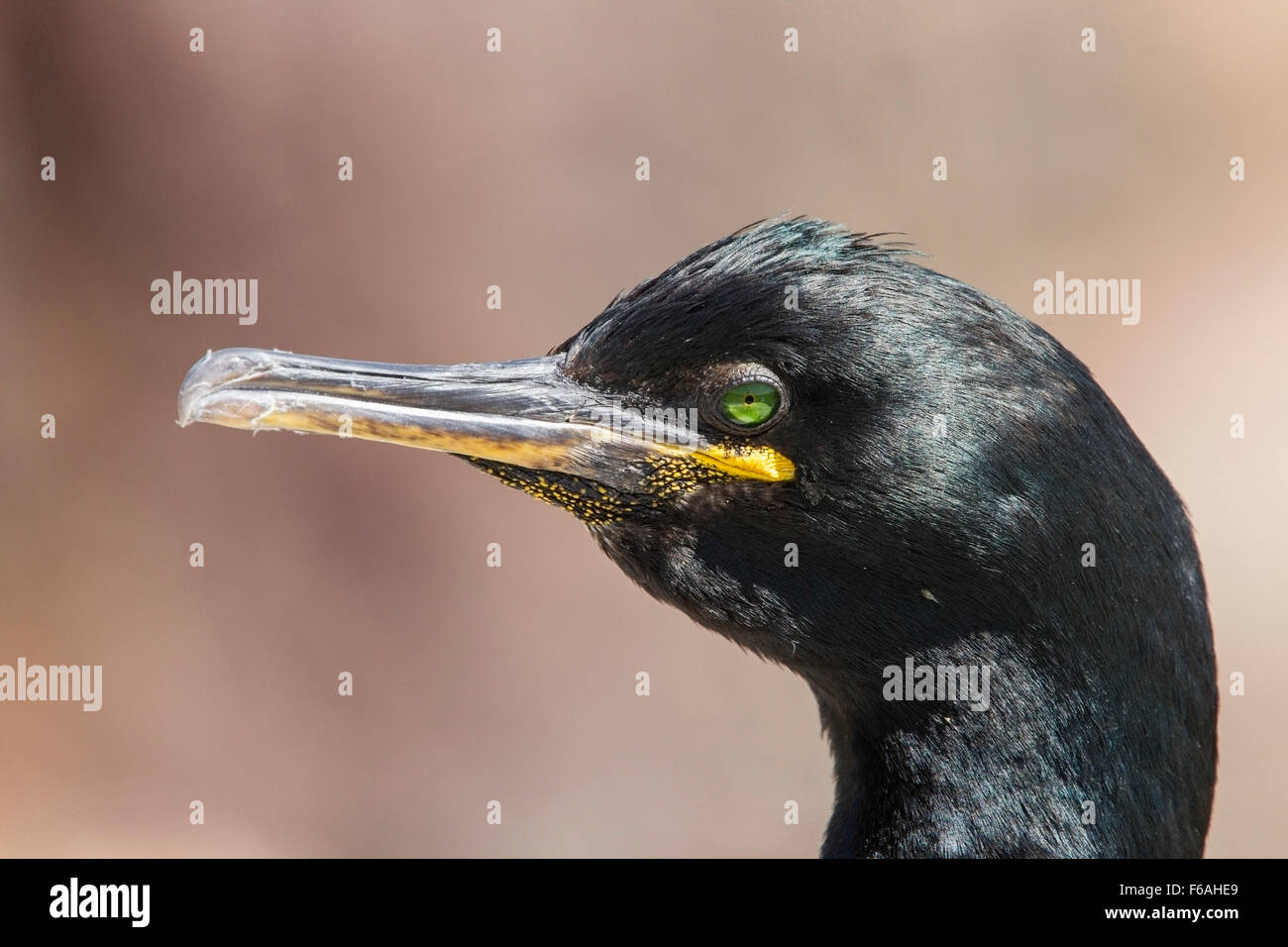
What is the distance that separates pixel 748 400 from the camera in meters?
3.35

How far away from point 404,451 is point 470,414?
6.61 metres

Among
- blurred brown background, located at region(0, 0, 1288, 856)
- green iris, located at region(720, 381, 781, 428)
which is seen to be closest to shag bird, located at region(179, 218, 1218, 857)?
green iris, located at region(720, 381, 781, 428)

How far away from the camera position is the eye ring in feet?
10.9

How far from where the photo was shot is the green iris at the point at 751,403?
3.33 m

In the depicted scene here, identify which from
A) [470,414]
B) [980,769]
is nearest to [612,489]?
[470,414]

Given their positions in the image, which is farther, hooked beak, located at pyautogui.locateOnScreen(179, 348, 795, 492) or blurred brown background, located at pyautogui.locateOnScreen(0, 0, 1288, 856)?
blurred brown background, located at pyautogui.locateOnScreen(0, 0, 1288, 856)

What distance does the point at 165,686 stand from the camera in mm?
9680

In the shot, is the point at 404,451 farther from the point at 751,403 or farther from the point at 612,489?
the point at 751,403

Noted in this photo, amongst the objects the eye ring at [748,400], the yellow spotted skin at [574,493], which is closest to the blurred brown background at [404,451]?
the yellow spotted skin at [574,493]

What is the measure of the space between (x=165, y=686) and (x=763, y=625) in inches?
283

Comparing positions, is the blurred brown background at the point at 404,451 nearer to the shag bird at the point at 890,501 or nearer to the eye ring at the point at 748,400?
the shag bird at the point at 890,501

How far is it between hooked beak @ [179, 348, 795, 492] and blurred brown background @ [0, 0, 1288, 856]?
19.6 feet

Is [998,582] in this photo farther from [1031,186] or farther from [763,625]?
[1031,186]

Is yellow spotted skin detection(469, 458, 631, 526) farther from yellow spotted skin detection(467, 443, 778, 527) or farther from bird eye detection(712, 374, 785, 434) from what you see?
bird eye detection(712, 374, 785, 434)
